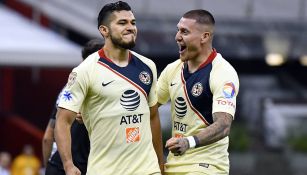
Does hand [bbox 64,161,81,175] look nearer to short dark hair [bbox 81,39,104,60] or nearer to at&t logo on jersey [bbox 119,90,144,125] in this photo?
at&t logo on jersey [bbox 119,90,144,125]

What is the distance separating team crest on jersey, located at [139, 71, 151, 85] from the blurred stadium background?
11.7 meters

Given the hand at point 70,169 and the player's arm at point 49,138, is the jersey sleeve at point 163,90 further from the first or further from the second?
the player's arm at point 49,138

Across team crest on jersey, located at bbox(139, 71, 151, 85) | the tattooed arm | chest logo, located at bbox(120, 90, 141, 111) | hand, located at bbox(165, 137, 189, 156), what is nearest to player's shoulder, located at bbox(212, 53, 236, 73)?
the tattooed arm

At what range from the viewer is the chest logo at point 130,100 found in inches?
319

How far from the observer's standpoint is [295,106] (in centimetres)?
2238

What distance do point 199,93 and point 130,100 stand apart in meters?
0.56

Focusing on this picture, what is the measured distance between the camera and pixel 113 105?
8094 millimetres

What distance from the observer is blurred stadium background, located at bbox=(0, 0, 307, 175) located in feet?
70.2

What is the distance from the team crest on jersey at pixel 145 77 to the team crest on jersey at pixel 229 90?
574 mm

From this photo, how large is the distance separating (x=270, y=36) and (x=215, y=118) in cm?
1518

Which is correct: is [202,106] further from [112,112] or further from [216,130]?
[112,112]

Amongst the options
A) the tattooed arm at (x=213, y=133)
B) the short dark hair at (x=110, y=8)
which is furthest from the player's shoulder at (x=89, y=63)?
the tattooed arm at (x=213, y=133)

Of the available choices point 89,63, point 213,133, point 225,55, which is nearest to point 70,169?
point 89,63

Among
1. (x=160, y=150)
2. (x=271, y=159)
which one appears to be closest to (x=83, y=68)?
(x=160, y=150)
